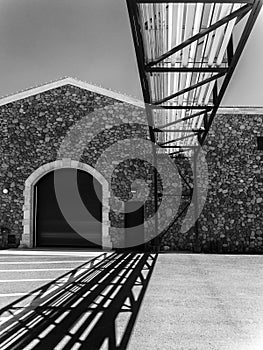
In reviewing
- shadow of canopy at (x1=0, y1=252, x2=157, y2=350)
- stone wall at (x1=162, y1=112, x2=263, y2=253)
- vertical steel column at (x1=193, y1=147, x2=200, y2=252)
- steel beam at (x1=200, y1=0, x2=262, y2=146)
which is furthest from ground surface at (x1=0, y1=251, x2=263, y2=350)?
steel beam at (x1=200, y1=0, x2=262, y2=146)

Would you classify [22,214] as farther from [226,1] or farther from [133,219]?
[226,1]

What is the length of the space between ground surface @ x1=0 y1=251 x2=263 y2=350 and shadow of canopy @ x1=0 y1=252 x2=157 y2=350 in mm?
180

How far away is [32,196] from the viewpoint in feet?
41.4

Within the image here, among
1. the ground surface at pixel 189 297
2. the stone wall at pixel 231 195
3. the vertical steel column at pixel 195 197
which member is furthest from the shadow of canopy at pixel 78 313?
the stone wall at pixel 231 195

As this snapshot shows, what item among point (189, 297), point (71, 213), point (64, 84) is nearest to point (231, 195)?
point (71, 213)

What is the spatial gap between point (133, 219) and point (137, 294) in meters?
6.57

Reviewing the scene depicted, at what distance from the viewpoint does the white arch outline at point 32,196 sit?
1219 cm

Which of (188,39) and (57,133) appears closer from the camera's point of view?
(188,39)

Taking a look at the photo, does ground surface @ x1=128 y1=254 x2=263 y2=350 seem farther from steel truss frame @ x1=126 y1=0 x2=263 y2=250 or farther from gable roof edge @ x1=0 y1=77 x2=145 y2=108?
gable roof edge @ x1=0 y1=77 x2=145 y2=108

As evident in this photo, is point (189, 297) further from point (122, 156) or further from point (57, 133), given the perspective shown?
point (57, 133)

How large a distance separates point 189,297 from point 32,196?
26.4ft

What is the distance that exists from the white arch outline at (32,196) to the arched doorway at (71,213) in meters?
0.23

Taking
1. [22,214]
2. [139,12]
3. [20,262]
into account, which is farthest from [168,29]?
[22,214]

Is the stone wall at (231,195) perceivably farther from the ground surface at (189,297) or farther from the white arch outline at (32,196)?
the ground surface at (189,297)
